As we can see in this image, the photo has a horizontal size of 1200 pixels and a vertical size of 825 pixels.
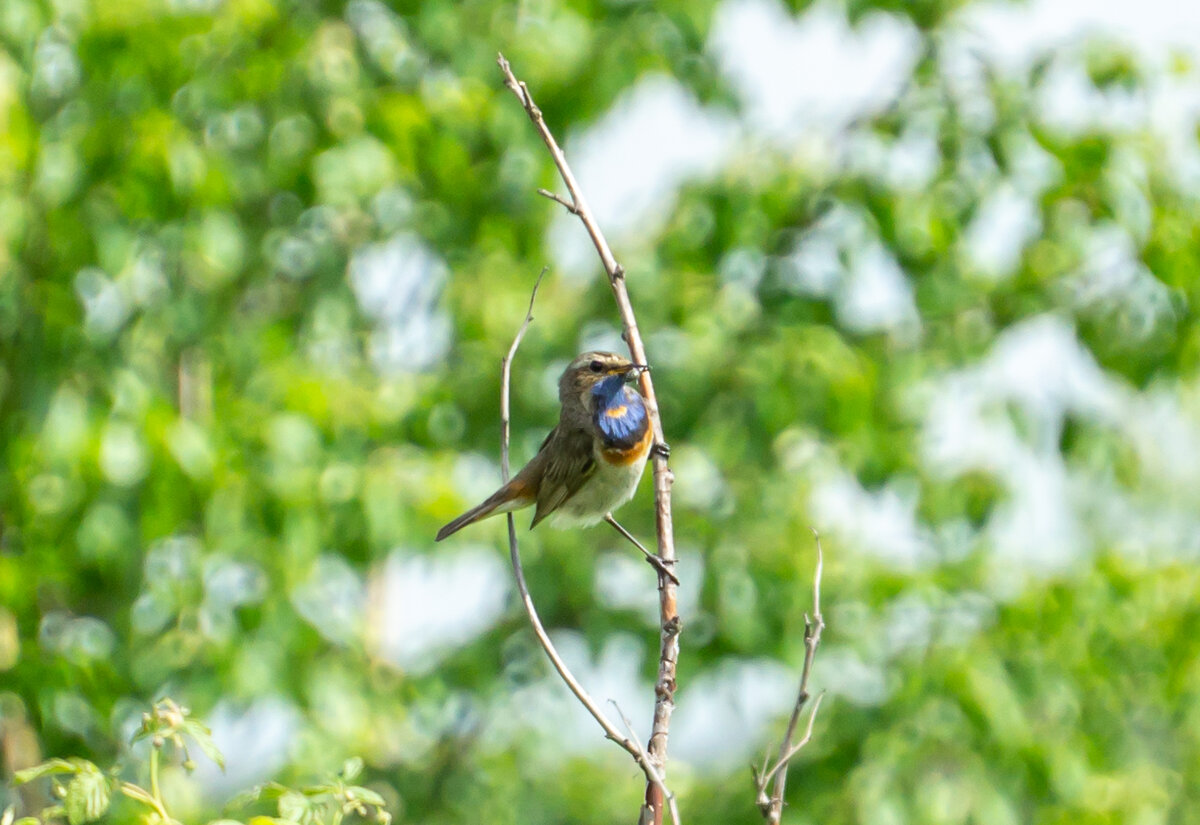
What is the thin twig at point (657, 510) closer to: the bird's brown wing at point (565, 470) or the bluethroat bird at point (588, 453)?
the bluethroat bird at point (588, 453)

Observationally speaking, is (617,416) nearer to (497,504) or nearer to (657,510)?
(497,504)

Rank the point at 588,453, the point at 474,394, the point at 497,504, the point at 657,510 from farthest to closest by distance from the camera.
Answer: the point at 474,394
the point at 588,453
the point at 497,504
the point at 657,510

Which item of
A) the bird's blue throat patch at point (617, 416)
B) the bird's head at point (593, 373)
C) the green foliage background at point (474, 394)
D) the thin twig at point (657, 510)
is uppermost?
the thin twig at point (657, 510)

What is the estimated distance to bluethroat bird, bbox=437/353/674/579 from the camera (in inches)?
152

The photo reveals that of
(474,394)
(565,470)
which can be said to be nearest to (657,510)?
(565,470)

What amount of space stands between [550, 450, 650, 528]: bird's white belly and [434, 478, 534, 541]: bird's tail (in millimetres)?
118

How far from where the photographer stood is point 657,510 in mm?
2385

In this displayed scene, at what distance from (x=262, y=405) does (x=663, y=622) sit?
3.40m

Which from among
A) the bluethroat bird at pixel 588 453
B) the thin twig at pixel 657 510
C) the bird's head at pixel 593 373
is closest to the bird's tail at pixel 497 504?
the bluethroat bird at pixel 588 453

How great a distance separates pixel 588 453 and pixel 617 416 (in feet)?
0.47

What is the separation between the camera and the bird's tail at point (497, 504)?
3713 millimetres

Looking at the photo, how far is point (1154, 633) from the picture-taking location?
18.3ft

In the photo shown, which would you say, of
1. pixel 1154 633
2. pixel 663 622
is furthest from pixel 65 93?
pixel 1154 633

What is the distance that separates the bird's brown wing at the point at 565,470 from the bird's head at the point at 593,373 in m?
0.12
